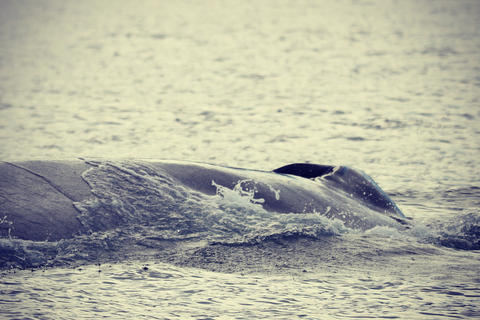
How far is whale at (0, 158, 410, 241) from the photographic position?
15.3 feet

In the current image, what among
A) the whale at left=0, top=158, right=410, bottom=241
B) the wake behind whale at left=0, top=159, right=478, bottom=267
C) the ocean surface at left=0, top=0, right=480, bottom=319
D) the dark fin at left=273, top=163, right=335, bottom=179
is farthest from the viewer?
the dark fin at left=273, top=163, right=335, bottom=179

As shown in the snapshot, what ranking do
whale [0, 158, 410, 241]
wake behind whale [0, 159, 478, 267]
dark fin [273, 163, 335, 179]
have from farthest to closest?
dark fin [273, 163, 335, 179] < whale [0, 158, 410, 241] < wake behind whale [0, 159, 478, 267]

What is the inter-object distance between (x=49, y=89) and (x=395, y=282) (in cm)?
1214

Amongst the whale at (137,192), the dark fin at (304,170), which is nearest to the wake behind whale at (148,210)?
the whale at (137,192)

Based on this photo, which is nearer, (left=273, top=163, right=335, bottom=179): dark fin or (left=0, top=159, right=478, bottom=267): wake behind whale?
(left=0, top=159, right=478, bottom=267): wake behind whale

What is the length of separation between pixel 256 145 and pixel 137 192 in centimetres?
514

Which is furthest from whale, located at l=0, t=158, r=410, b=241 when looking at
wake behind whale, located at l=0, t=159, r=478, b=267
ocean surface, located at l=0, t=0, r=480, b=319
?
ocean surface, located at l=0, t=0, r=480, b=319

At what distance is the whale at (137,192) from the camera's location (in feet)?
15.3

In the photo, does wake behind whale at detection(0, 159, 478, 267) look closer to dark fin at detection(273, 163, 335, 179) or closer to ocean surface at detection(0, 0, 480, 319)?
ocean surface at detection(0, 0, 480, 319)

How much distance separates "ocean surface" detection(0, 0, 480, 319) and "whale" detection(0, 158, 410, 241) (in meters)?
0.12

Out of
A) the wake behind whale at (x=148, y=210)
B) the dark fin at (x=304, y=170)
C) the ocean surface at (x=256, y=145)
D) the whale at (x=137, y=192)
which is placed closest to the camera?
the ocean surface at (x=256, y=145)

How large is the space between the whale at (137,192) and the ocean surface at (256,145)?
12 centimetres

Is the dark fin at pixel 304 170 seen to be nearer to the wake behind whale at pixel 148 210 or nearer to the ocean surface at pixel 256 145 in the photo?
the wake behind whale at pixel 148 210

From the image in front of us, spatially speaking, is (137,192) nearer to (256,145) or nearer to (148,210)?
(148,210)
